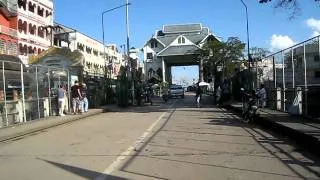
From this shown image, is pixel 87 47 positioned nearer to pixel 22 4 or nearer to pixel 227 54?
pixel 22 4

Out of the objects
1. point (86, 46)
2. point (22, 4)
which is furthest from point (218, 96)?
point (86, 46)

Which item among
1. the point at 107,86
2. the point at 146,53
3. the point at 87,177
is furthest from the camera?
the point at 146,53

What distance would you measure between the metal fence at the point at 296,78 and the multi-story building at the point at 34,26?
44.1 metres

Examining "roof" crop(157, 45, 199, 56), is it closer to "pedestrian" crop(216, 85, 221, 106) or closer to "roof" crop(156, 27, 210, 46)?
"roof" crop(156, 27, 210, 46)

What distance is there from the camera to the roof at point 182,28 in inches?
5300

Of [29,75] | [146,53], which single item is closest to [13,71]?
[29,75]

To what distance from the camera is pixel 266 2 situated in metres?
27.4

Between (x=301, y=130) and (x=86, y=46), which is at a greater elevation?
(x=86, y=46)

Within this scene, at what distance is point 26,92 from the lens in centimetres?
2591

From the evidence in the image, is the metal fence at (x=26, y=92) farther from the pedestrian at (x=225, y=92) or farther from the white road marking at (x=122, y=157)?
the pedestrian at (x=225, y=92)

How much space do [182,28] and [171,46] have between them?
13.0m

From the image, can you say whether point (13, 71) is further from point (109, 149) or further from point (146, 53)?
point (146, 53)

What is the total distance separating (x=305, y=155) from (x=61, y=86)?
20309 mm

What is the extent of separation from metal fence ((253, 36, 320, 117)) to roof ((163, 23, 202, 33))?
103 metres
